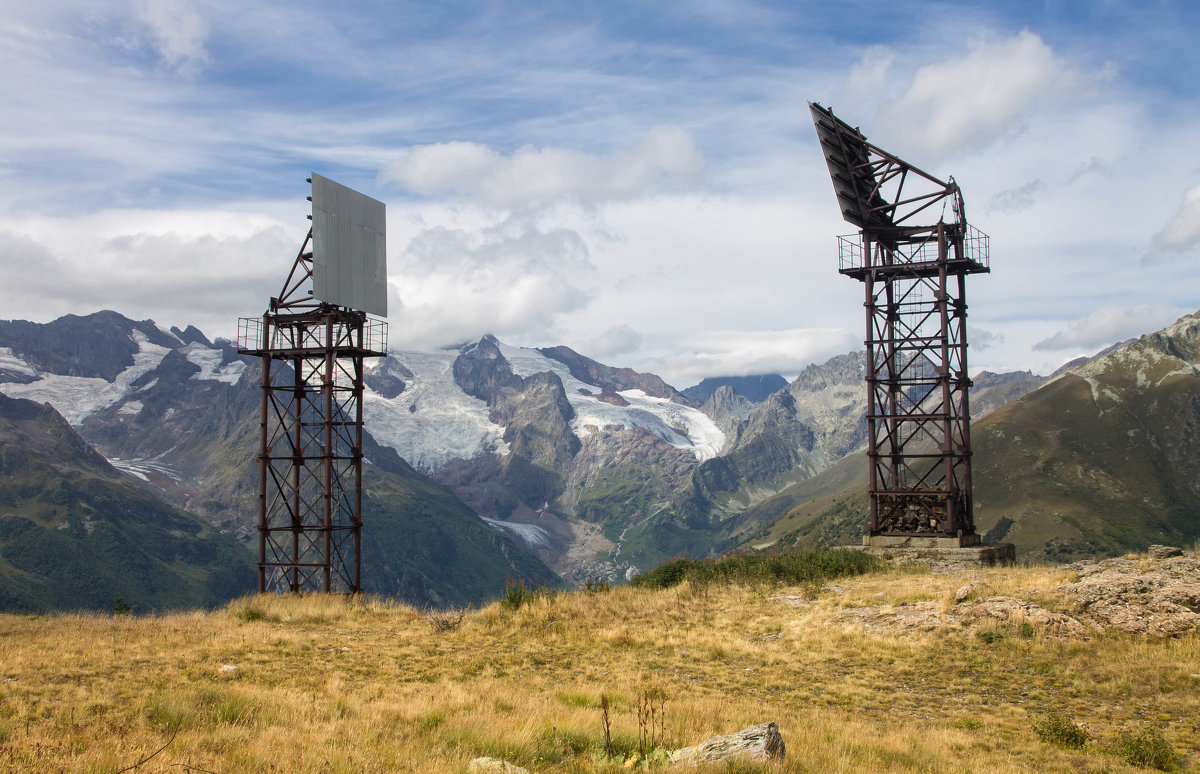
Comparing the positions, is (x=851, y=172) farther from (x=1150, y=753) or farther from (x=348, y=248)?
(x=1150, y=753)

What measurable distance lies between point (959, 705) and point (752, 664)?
4.74m

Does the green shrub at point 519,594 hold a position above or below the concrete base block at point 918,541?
below

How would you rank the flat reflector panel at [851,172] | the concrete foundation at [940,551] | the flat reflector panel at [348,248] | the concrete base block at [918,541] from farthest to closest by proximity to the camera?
the flat reflector panel at [851,172]
the flat reflector panel at [348,248]
the concrete base block at [918,541]
the concrete foundation at [940,551]

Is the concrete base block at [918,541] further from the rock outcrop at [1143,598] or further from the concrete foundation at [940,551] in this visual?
the rock outcrop at [1143,598]

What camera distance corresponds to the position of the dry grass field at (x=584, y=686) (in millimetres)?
11000

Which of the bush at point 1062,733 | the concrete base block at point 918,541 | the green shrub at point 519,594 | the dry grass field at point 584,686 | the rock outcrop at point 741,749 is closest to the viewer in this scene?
the rock outcrop at point 741,749

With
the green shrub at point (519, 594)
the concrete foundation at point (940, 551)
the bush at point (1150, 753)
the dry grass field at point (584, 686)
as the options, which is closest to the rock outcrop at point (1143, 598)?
the dry grass field at point (584, 686)

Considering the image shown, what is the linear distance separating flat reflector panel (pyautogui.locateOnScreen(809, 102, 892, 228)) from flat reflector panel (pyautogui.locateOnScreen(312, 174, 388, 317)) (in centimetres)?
2041

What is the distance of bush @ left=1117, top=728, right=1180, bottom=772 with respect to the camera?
477 inches

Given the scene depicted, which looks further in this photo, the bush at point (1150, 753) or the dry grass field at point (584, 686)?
the bush at point (1150, 753)

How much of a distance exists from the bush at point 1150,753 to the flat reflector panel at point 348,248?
31.6m

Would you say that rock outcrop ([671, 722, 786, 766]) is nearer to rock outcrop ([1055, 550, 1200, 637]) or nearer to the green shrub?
rock outcrop ([1055, 550, 1200, 637])

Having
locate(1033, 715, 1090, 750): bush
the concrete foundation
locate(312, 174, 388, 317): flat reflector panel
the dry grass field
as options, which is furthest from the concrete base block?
locate(312, 174, 388, 317): flat reflector panel

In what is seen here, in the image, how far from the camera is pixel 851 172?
132ft
